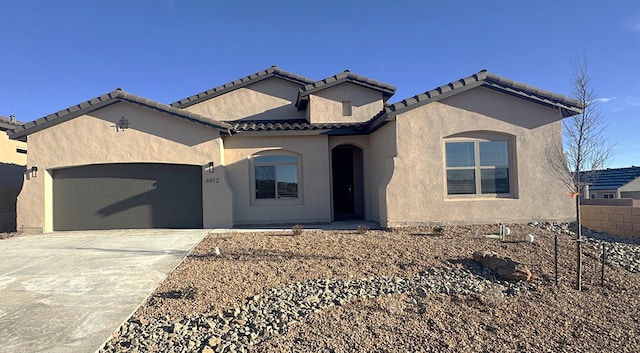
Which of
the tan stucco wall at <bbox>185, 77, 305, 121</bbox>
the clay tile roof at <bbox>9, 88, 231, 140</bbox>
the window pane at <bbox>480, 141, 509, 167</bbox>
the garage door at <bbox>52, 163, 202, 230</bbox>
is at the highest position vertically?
the tan stucco wall at <bbox>185, 77, 305, 121</bbox>

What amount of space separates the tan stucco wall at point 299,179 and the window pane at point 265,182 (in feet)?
0.84

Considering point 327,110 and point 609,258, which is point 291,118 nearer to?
point 327,110

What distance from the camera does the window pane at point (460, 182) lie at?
36.8ft

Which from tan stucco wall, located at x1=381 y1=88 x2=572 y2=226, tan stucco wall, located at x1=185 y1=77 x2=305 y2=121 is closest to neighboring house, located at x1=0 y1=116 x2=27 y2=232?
tan stucco wall, located at x1=185 y1=77 x2=305 y2=121

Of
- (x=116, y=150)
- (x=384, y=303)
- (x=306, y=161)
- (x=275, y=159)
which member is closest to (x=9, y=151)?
(x=116, y=150)

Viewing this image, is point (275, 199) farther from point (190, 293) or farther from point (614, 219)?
point (614, 219)

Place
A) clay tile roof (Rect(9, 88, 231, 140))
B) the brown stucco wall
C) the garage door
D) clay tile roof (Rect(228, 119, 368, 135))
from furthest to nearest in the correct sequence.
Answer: clay tile roof (Rect(228, 119, 368, 135)) → the garage door → clay tile roof (Rect(9, 88, 231, 140)) → the brown stucco wall

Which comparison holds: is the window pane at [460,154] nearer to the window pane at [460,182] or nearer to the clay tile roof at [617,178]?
the window pane at [460,182]

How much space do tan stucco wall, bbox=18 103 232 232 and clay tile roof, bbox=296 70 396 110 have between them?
4164 millimetres

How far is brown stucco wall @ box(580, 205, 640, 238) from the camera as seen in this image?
974cm

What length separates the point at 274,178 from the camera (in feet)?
43.4

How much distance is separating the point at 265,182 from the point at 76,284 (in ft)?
24.5

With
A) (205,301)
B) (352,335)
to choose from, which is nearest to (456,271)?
(352,335)

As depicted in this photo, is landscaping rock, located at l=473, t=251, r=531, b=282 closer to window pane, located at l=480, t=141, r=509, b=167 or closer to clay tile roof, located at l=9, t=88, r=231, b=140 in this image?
window pane, located at l=480, t=141, r=509, b=167
